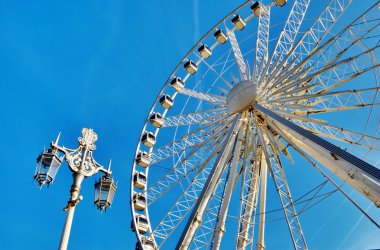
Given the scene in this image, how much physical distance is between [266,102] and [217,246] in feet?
20.7

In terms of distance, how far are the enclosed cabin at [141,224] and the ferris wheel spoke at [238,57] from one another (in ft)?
24.0

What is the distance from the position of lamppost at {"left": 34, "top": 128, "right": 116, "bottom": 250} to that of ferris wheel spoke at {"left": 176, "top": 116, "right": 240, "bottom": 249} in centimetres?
472

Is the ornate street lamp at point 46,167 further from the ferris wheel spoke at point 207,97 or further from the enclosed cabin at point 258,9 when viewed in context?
the enclosed cabin at point 258,9

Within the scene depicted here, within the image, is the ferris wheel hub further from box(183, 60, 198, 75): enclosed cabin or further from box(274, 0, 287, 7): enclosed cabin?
box(274, 0, 287, 7): enclosed cabin

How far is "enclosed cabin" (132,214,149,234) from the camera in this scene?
18172 millimetres

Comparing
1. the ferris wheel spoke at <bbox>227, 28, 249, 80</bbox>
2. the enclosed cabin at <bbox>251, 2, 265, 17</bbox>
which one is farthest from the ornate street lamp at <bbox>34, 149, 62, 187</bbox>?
the enclosed cabin at <bbox>251, 2, 265, 17</bbox>

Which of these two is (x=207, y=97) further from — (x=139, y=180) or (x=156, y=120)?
(x=139, y=180)

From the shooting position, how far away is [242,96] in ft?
55.2

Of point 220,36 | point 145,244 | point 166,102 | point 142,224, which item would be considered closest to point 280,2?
point 220,36

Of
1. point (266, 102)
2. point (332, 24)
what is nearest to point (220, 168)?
point (266, 102)

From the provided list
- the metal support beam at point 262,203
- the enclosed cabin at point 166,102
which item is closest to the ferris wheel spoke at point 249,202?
the metal support beam at point 262,203

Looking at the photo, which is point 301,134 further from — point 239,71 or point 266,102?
point 239,71

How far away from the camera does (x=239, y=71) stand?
19.0 metres

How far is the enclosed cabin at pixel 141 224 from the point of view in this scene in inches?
715
